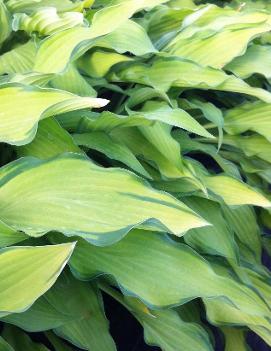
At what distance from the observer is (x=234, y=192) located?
899 mm

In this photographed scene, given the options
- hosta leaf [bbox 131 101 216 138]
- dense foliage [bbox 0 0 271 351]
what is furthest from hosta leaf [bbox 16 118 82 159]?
hosta leaf [bbox 131 101 216 138]

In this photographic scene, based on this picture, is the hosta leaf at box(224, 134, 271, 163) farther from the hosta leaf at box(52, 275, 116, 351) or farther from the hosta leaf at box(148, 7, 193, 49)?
the hosta leaf at box(52, 275, 116, 351)

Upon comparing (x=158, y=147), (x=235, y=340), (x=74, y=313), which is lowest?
(x=235, y=340)

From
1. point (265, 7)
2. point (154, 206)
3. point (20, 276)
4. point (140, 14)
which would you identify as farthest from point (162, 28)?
point (20, 276)

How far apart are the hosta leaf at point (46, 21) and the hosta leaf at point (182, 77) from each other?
0.43ft

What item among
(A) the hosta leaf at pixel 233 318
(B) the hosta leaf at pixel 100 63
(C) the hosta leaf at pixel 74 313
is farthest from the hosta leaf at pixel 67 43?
(A) the hosta leaf at pixel 233 318

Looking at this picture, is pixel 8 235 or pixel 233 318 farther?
pixel 233 318

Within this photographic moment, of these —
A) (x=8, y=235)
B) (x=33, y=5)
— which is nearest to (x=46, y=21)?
(x=33, y=5)

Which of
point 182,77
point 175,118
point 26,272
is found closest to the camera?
point 26,272

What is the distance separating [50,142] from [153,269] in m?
0.25

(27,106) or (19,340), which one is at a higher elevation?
(27,106)

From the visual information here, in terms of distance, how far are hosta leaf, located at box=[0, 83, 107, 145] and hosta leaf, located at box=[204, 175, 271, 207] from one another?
28cm

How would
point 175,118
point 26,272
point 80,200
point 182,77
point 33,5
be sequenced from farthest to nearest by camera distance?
point 33,5
point 182,77
point 175,118
point 80,200
point 26,272

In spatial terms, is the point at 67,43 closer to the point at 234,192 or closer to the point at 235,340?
the point at 234,192
